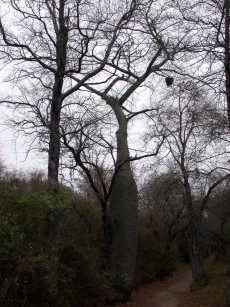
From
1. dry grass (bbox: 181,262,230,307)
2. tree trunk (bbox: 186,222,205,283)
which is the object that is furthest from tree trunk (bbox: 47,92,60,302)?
tree trunk (bbox: 186,222,205,283)

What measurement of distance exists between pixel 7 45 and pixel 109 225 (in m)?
6.94

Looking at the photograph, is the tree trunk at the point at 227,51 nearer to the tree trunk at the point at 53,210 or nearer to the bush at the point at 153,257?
the tree trunk at the point at 53,210

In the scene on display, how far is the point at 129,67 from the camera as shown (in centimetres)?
1371

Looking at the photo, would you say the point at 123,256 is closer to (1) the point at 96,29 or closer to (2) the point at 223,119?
(2) the point at 223,119

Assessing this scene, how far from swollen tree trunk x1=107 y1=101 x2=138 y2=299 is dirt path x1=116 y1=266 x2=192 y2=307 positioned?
938mm

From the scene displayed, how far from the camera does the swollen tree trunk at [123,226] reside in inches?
526

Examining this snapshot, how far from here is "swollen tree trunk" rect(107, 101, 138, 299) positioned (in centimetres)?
1335

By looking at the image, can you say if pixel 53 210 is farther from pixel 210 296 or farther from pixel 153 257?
pixel 153 257

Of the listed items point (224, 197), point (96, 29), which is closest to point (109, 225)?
point (96, 29)

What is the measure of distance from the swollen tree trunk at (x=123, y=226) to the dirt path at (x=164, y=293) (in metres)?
0.94

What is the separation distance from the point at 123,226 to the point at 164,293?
5.19 metres

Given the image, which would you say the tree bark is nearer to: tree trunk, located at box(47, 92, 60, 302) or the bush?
tree trunk, located at box(47, 92, 60, 302)

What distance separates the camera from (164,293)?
56.0ft

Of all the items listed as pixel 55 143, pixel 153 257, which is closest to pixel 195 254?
pixel 153 257
